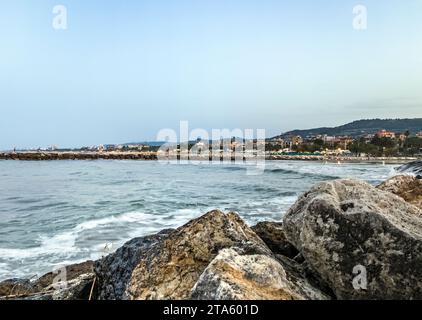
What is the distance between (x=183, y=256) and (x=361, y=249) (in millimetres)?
1472

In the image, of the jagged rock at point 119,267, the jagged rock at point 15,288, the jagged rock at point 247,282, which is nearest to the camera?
the jagged rock at point 247,282

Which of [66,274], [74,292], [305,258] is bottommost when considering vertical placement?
[66,274]

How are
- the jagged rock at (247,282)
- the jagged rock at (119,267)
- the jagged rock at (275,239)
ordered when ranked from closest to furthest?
the jagged rock at (247,282), the jagged rock at (119,267), the jagged rock at (275,239)

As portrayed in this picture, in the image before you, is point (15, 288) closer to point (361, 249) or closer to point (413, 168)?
point (361, 249)

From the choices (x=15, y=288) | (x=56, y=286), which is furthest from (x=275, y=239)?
(x=15, y=288)

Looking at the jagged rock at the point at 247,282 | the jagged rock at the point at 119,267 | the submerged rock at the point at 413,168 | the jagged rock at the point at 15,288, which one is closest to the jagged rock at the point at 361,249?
the jagged rock at the point at 247,282

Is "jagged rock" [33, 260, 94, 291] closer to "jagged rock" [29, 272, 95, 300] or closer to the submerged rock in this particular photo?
"jagged rock" [29, 272, 95, 300]

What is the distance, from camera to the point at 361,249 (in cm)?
308

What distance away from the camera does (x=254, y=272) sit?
299 centimetres

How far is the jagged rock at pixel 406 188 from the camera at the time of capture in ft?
22.9

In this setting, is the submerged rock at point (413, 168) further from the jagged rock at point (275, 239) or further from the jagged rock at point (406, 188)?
the jagged rock at point (275, 239)

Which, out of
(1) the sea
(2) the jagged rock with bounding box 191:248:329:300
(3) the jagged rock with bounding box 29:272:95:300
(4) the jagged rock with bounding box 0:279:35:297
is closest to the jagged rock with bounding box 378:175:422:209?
(2) the jagged rock with bounding box 191:248:329:300
